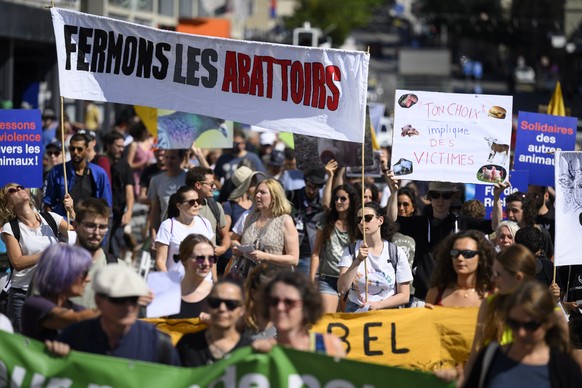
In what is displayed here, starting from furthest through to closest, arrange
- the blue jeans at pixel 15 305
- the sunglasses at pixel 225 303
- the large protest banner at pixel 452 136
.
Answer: the large protest banner at pixel 452 136
the blue jeans at pixel 15 305
the sunglasses at pixel 225 303

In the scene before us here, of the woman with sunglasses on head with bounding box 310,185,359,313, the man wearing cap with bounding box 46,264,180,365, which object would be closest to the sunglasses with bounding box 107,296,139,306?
the man wearing cap with bounding box 46,264,180,365

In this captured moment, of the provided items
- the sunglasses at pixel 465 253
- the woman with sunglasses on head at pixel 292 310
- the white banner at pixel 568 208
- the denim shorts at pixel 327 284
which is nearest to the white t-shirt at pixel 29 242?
the denim shorts at pixel 327 284

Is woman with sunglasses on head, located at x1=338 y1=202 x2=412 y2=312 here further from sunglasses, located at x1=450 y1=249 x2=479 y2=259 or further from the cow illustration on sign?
the cow illustration on sign

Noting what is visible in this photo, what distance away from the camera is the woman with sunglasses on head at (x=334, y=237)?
9500mm

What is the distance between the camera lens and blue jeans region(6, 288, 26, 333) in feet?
27.1

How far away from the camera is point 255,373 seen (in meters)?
5.67

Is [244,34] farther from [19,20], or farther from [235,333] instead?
[235,333]

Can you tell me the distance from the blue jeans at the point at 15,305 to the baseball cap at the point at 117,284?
2.83 m

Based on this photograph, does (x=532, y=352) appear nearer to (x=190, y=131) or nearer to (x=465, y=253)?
(x=465, y=253)

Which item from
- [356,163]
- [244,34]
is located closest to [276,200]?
[356,163]

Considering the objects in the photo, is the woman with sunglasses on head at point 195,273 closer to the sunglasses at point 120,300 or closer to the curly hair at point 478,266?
the curly hair at point 478,266

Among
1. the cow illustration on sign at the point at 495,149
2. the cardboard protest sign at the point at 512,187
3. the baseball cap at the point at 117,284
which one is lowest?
the baseball cap at the point at 117,284

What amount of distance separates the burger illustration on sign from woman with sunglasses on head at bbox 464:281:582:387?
15.0ft

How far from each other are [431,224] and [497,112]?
1.22 metres
